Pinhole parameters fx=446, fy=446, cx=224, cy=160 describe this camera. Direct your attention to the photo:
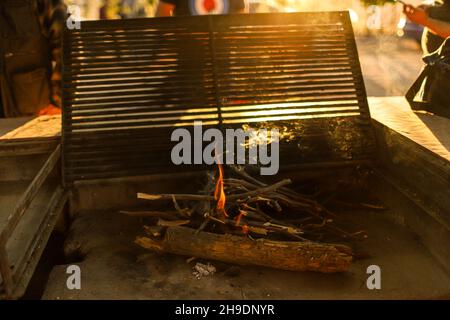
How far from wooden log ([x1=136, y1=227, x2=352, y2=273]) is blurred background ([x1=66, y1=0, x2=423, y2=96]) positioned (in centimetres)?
674

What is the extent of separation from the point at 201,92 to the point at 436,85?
2581 millimetres

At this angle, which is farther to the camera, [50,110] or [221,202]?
[50,110]

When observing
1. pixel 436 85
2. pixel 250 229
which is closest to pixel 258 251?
pixel 250 229

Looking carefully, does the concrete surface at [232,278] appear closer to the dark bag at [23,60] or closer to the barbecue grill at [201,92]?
the barbecue grill at [201,92]

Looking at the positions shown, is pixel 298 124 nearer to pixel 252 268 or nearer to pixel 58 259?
pixel 252 268

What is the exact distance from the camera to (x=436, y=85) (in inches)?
193

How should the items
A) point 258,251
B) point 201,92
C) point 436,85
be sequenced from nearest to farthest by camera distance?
point 258,251 < point 201,92 < point 436,85

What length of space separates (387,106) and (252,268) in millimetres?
2966

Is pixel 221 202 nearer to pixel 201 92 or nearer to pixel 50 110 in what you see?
pixel 201 92

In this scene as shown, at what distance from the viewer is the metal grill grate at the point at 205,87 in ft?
14.8

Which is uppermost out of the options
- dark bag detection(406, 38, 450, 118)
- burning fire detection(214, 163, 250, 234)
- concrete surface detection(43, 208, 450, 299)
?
dark bag detection(406, 38, 450, 118)

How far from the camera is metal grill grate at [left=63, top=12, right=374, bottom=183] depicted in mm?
4504

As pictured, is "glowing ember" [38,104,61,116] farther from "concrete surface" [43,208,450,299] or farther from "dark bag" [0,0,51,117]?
"concrete surface" [43,208,450,299]

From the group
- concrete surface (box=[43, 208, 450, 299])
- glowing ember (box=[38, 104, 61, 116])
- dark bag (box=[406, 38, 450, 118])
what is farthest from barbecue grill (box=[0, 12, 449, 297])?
glowing ember (box=[38, 104, 61, 116])
